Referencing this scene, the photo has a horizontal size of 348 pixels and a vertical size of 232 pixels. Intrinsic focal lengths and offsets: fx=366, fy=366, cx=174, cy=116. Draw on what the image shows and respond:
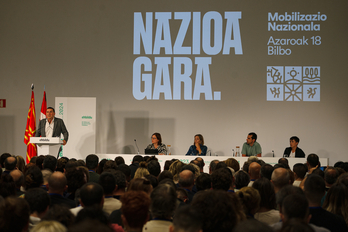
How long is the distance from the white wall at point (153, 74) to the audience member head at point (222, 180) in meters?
6.22

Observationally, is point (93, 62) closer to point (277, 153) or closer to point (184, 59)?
point (184, 59)

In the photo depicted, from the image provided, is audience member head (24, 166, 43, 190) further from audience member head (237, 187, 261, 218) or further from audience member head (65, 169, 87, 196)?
audience member head (237, 187, 261, 218)

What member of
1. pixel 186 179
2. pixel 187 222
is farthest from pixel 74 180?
pixel 187 222

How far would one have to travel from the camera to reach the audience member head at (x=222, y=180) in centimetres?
327

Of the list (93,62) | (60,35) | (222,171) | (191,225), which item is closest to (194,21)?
(93,62)

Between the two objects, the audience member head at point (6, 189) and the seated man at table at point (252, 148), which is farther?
the seated man at table at point (252, 148)

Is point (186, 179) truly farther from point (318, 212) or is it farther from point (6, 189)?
point (6, 189)

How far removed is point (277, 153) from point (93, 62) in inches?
212

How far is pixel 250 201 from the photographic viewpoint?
2611 millimetres

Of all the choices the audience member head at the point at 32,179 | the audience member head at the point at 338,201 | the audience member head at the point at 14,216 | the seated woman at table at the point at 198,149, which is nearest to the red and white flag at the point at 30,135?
the seated woman at table at the point at 198,149

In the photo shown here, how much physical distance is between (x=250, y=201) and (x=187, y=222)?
1065 mm

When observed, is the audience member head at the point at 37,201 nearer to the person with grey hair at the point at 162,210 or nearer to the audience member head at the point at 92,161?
the person with grey hair at the point at 162,210

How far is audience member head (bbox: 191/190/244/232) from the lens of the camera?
6.37 feet

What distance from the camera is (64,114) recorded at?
27.9ft
